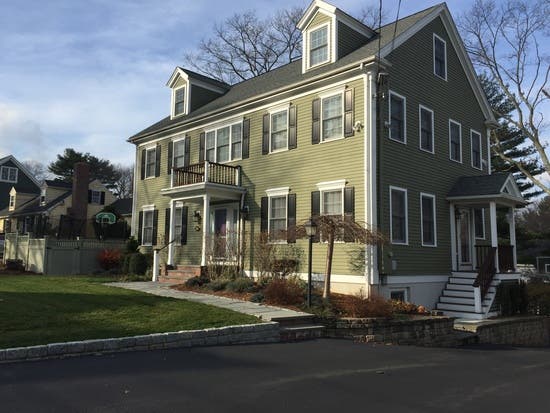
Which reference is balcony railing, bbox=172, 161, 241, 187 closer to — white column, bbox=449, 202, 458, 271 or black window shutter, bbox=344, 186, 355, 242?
black window shutter, bbox=344, 186, 355, 242

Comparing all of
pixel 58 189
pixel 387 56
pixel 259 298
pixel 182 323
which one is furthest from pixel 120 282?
pixel 58 189

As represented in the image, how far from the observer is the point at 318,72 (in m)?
15.8

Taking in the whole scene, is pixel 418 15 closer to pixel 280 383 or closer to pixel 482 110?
pixel 482 110

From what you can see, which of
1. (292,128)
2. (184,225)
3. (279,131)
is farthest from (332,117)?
(184,225)

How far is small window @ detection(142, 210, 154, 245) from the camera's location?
2152 cm

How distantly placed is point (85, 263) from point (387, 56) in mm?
15965

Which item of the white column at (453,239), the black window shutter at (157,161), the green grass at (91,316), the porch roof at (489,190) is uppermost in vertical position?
the black window shutter at (157,161)

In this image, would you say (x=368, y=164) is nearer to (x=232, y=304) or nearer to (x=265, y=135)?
(x=265, y=135)

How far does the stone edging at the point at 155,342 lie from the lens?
7195mm

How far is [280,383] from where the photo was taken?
6359 millimetres

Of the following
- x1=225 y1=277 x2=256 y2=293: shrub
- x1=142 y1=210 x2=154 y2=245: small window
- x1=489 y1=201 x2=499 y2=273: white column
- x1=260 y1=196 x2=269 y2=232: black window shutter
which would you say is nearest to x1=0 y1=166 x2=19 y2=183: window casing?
x1=142 y1=210 x2=154 y2=245: small window

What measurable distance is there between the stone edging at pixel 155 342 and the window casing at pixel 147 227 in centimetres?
1295

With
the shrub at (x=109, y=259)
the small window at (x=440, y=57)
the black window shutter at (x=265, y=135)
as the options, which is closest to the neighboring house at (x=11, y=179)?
the shrub at (x=109, y=259)

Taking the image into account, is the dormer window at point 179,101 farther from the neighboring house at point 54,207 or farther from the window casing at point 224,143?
the neighboring house at point 54,207
